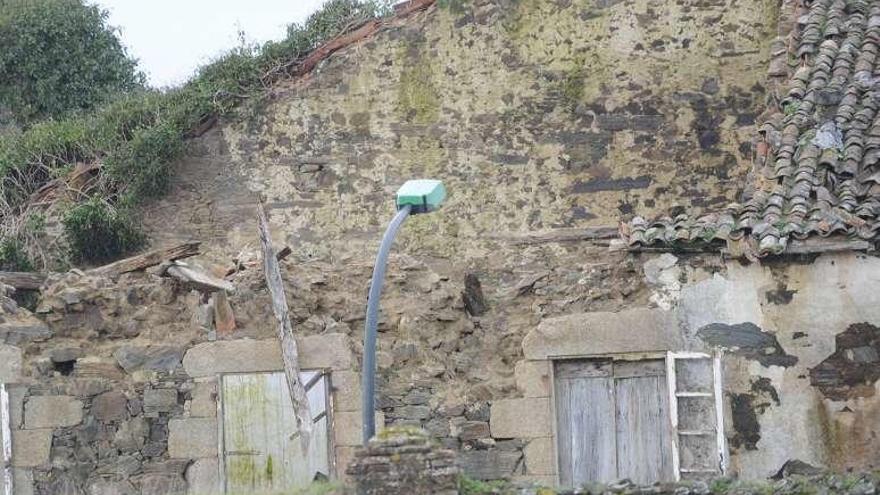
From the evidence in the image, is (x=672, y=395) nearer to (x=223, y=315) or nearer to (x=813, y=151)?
(x=813, y=151)

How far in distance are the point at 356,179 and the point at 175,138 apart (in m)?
2.03

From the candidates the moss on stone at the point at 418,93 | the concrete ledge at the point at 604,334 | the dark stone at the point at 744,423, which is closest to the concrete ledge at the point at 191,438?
the concrete ledge at the point at 604,334

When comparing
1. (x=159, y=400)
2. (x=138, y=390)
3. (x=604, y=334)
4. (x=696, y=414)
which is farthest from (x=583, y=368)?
(x=138, y=390)

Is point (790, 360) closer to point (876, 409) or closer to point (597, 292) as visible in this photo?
point (876, 409)

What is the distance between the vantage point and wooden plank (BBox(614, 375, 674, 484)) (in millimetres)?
16328

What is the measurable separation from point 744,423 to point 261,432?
4.27 m

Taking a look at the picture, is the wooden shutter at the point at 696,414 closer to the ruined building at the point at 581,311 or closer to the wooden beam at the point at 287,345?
the ruined building at the point at 581,311

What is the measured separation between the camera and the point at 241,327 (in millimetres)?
17062

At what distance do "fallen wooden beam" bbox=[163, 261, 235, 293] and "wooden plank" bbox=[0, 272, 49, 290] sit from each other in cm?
125

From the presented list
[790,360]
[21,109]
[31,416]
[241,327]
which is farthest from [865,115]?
[21,109]

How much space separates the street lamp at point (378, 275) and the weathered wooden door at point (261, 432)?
2.99 m

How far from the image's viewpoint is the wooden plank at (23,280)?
57.5 feet

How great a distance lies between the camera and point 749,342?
1570 cm

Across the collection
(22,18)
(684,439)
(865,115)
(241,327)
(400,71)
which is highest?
(22,18)
